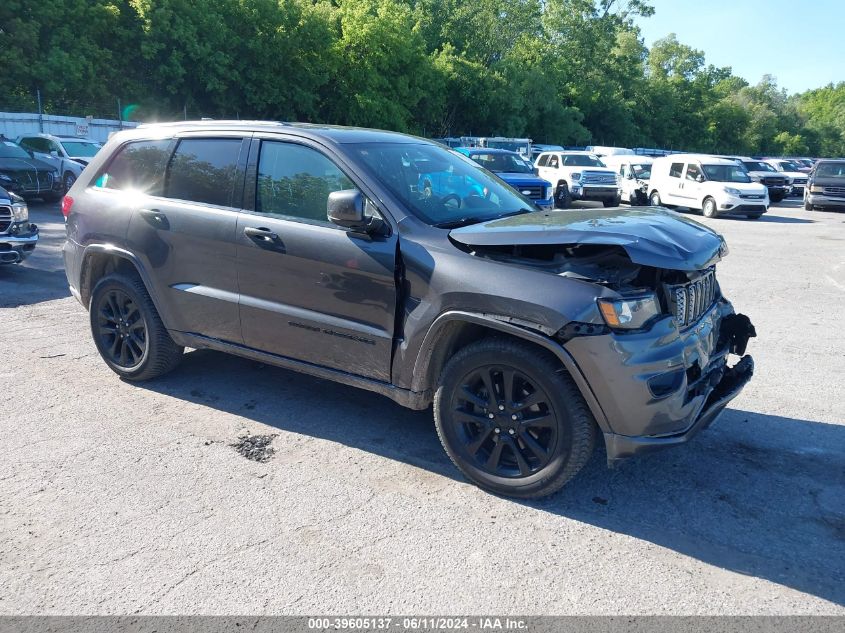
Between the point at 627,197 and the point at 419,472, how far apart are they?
23040mm

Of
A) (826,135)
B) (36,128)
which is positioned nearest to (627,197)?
(36,128)

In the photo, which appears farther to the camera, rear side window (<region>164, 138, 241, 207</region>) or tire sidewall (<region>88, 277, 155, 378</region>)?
tire sidewall (<region>88, 277, 155, 378</region>)

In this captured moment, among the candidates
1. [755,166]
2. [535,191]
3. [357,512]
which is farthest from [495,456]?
[755,166]

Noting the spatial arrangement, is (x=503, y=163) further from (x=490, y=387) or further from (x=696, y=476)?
(x=490, y=387)

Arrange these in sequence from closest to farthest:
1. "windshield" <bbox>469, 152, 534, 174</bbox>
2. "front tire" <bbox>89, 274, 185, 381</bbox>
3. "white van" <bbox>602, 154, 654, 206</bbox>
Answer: "front tire" <bbox>89, 274, 185, 381</bbox>
"windshield" <bbox>469, 152, 534, 174</bbox>
"white van" <bbox>602, 154, 654, 206</bbox>

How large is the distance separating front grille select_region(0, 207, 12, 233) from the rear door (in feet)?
16.0

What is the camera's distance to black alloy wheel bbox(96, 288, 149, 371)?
201 inches

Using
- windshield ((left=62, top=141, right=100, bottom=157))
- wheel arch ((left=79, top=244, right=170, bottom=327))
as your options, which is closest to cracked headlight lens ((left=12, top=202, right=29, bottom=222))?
wheel arch ((left=79, top=244, right=170, bottom=327))

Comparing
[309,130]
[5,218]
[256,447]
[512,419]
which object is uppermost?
[309,130]

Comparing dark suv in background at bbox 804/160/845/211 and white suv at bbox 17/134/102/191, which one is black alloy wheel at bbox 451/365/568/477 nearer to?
white suv at bbox 17/134/102/191

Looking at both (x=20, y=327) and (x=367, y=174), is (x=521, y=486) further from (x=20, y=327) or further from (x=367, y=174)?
(x=20, y=327)

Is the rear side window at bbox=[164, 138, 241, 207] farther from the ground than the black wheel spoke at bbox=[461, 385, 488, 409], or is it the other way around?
the rear side window at bbox=[164, 138, 241, 207]

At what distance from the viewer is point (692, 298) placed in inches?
146

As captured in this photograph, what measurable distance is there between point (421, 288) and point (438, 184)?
36.2 inches
